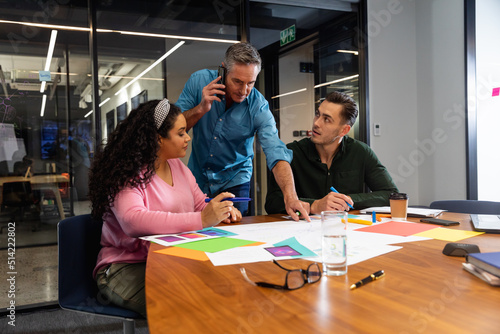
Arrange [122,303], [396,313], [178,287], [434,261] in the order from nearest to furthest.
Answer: [396,313], [178,287], [434,261], [122,303]

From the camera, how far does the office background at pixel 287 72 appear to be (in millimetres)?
3352

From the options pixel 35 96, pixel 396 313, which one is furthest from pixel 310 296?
pixel 35 96

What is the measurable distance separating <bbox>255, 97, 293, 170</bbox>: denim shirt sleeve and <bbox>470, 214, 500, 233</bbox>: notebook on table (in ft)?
3.01

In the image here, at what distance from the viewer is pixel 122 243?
1.56m

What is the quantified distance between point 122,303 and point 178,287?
688 millimetres

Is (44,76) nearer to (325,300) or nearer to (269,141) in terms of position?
(269,141)

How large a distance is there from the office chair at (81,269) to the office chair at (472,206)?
1.85m

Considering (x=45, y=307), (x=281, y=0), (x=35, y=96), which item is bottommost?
(x=45, y=307)

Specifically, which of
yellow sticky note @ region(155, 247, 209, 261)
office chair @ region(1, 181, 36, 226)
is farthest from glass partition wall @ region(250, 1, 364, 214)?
yellow sticky note @ region(155, 247, 209, 261)

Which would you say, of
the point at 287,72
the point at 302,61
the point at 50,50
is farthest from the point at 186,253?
the point at 302,61

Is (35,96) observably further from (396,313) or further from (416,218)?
(396,313)

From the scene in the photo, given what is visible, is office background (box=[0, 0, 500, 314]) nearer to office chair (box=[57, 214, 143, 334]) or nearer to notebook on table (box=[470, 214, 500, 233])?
office chair (box=[57, 214, 143, 334])

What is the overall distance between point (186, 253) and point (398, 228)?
0.84 m

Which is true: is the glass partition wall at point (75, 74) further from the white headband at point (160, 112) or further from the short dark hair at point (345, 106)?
the short dark hair at point (345, 106)
